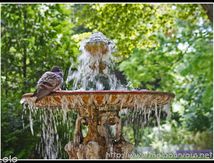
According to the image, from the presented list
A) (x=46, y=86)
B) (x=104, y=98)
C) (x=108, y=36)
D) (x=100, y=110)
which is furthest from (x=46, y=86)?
(x=108, y=36)

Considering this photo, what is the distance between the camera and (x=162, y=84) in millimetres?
13625

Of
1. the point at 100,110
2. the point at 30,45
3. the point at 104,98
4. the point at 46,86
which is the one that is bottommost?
the point at 100,110

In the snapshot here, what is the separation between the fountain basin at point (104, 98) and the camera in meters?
3.88

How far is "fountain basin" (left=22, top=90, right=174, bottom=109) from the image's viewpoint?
3875mm

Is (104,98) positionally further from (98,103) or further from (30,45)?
(30,45)

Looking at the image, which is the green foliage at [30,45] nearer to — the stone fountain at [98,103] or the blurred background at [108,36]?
the blurred background at [108,36]

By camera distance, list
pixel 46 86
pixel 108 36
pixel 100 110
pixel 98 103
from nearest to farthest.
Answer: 1. pixel 46 86
2. pixel 98 103
3. pixel 100 110
4. pixel 108 36

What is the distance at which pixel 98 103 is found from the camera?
4117 mm

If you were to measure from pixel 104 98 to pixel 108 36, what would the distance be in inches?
222

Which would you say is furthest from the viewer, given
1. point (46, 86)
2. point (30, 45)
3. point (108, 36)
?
point (108, 36)

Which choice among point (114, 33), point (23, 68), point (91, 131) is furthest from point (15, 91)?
point (91, 131)

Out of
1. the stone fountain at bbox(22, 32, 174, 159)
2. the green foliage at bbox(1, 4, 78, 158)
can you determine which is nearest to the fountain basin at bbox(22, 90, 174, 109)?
the stone fountain at bbox(22, 32, 174, 159)

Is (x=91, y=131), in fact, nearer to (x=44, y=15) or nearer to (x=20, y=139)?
(x=20, y=139)

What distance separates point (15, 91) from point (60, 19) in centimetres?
159
